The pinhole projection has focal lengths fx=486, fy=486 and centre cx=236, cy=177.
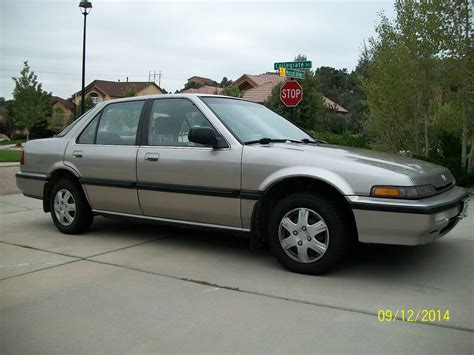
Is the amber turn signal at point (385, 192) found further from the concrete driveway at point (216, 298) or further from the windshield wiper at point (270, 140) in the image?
the windshield wiper at point (270, 140)

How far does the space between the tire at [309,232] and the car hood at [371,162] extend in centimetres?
34

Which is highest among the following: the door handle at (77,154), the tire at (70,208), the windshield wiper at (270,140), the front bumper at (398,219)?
the windshield wiper at (270,140)

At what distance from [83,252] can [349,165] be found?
Answer: 9.53 ft

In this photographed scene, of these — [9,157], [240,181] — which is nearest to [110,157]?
[240,181]

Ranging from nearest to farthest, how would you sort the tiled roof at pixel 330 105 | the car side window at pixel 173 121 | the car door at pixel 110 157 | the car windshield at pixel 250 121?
the car windshield at pixel 250 121 → the car side window at pixel 173 121 → the car door at pixel 110 157 → the tiled roof at pixel 330 105

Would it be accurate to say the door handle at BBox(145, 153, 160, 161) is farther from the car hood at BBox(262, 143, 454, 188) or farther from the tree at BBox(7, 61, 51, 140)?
the tree at BBox(7, 61, 51, 140)

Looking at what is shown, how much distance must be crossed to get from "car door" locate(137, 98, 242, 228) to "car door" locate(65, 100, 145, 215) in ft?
0.60

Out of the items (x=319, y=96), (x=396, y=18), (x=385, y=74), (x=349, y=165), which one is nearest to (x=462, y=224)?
(x=349, y=165)

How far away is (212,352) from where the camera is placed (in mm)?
2881

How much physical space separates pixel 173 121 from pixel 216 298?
217 centimetres

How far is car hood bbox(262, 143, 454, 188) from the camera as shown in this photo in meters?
4.08

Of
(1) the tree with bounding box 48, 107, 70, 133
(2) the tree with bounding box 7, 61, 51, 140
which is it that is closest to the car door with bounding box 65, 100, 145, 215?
(2) the tree with bounding box 7, 61, 51, 140

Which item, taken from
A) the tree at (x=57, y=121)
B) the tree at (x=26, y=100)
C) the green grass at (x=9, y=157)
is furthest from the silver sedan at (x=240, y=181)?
the tree at (x=57, y=121)

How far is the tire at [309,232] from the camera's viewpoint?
409 centimetres
